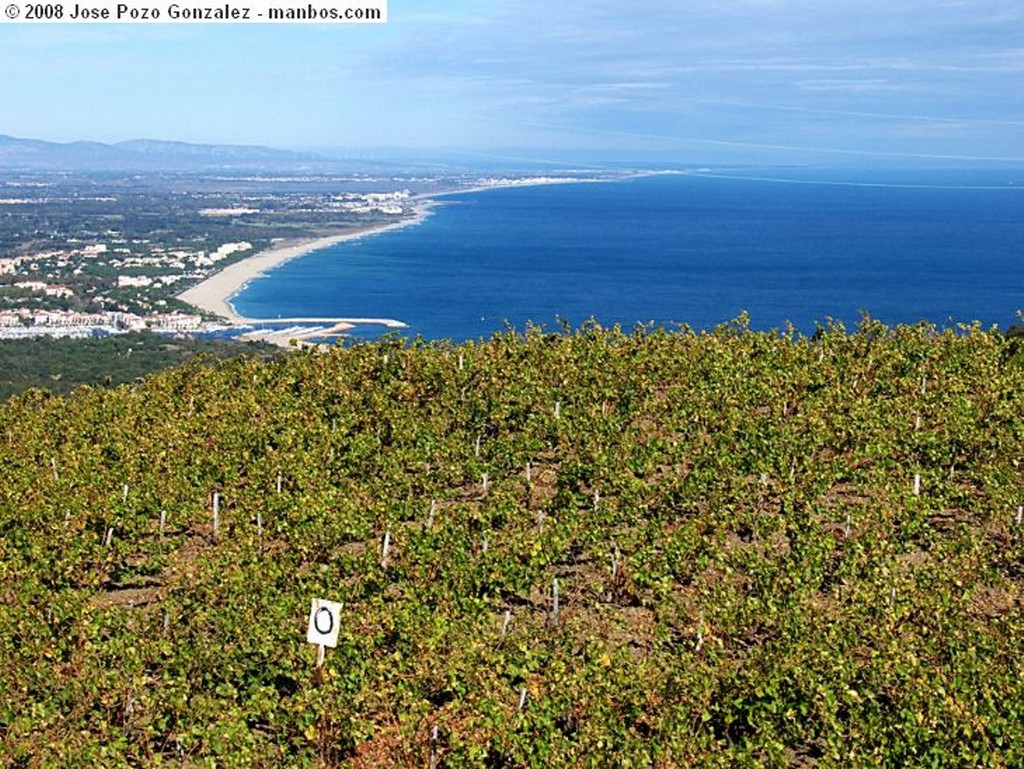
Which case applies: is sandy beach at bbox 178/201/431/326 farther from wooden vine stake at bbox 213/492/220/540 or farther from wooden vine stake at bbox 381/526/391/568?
wooden vine stake at bbox 381/526/391/568

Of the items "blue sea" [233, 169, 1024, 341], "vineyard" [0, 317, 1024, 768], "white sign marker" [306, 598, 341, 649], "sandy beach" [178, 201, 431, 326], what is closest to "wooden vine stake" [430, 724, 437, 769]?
"vineyard" [0, 317, 1024, 768]

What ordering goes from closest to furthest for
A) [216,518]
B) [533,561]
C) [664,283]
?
[533,561] → [216,518] → [664,283]

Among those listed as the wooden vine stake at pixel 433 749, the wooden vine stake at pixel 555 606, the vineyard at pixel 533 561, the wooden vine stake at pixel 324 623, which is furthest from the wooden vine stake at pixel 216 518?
the wooden vine stake at pixel 433 749

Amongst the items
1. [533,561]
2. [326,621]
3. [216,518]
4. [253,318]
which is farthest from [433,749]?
[253,318]

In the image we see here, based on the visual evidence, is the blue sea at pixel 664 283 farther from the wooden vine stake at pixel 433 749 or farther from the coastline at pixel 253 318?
the wooden vine stake at pixel 433 749

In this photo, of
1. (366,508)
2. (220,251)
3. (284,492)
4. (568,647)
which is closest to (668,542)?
(568,647)

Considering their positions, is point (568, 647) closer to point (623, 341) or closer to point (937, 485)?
point (937, 485)

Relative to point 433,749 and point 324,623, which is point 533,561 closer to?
point 324,623
